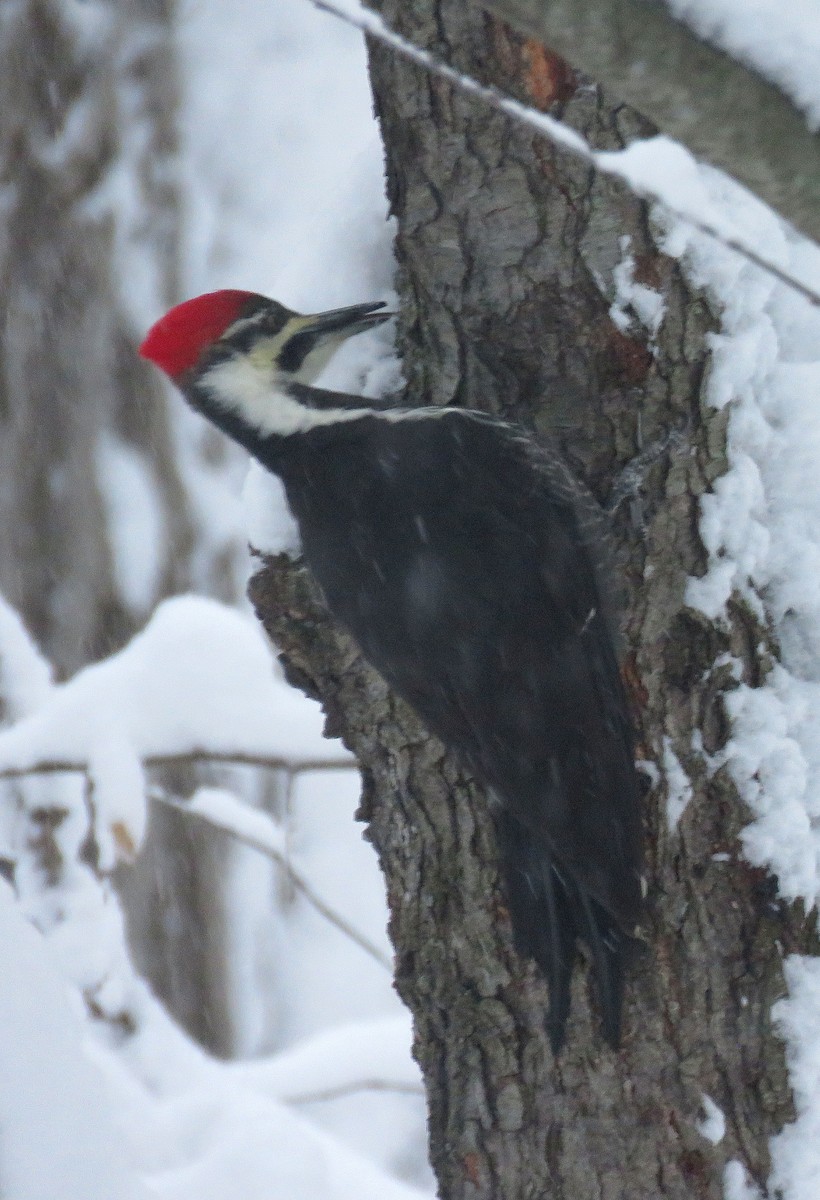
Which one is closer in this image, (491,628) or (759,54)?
(759,54)

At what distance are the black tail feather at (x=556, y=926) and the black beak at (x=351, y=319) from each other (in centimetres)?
85

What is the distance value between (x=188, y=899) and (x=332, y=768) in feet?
13.7

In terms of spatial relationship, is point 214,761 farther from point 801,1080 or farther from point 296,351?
point 801,1080

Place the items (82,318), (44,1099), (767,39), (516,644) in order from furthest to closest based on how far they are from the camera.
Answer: (82,318), (516,644), (44,1099), (767,39)

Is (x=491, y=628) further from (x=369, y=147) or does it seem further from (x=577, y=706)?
(x=369, y=147)

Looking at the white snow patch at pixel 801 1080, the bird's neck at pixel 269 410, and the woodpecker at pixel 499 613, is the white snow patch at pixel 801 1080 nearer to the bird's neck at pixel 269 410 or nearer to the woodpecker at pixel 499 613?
the woodpecker at pixel 499 613

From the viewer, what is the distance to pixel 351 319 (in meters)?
2.34

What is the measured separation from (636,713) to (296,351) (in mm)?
972

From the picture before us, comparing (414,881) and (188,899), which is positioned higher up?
(188,899)

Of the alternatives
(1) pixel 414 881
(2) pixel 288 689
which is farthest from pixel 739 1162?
(2) pixel 288 689

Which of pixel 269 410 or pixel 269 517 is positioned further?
pixel 269 410

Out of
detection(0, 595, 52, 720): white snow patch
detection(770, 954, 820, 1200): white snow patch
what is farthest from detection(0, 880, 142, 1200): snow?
detection(0, 595, 52, 720): white snow patch

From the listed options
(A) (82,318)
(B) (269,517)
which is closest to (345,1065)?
(B) (269,517)

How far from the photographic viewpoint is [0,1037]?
1608mm
